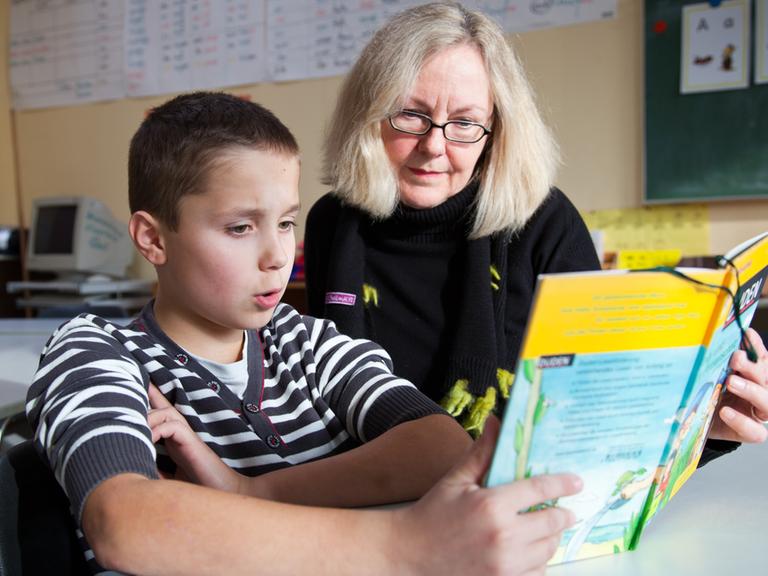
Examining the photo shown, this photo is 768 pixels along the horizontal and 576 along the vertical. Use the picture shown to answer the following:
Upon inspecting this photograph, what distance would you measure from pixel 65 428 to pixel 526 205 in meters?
1.04

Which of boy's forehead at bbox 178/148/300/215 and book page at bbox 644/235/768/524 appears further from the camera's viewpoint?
boy's forehead at bbox 178/148/300/215

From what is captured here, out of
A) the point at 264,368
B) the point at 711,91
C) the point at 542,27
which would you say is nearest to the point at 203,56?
the point at 542,27

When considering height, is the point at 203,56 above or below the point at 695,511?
above

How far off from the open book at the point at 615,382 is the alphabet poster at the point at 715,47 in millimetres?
2708

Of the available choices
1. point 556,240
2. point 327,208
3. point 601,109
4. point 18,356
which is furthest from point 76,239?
point 556,240

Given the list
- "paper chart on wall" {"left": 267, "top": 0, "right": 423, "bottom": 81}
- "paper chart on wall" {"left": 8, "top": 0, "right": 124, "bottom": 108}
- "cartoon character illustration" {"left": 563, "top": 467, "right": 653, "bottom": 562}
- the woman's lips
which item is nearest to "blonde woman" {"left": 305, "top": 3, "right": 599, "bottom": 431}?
the woman's lips

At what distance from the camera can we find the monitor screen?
3.93 meters

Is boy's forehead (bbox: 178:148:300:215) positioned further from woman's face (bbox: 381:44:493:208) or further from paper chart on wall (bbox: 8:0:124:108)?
paper chart on wall (bbox: 8:0:124:108)

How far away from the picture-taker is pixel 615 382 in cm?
52

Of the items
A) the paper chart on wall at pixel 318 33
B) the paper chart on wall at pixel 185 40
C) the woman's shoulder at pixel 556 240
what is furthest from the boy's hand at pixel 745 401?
the paper chart on wall at pixel 318 33

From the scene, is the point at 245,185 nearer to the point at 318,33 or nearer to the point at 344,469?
the point at 344,469

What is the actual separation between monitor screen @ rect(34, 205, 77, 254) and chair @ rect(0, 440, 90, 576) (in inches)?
135

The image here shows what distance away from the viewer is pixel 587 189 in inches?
128

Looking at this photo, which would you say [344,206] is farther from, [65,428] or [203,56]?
[203,56]
